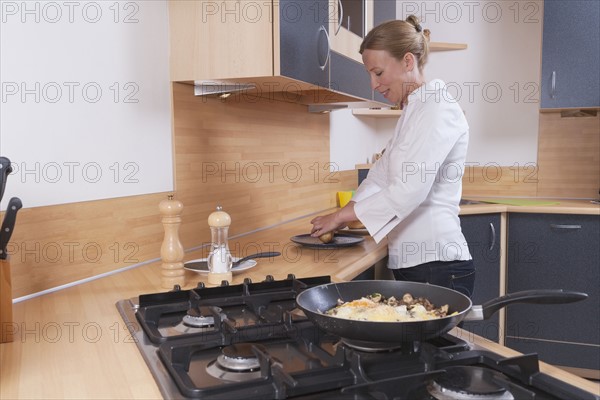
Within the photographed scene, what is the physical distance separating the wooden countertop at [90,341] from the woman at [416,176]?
187 millimetres

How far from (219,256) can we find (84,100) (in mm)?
520

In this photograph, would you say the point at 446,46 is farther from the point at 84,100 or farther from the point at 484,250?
the point at 84,100

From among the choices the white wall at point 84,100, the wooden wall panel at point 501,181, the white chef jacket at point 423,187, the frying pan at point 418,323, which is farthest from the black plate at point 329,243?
the wooden wall panel at point 501,181

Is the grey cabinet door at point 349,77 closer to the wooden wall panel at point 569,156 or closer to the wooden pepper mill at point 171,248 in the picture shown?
the wooden pepper mill at point 171,248

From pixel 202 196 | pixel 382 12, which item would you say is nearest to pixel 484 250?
pixel 382 12

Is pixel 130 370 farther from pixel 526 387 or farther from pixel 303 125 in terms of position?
pixel 303 125

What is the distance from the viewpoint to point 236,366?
2.89 feet

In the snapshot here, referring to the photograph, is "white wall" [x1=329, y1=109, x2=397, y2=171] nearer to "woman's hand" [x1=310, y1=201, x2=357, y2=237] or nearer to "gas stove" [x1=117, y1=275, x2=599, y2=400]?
"woman's hand" [x1=310, y1=201, x2=357, y2=237]

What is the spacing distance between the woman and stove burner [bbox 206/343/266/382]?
3.06ft

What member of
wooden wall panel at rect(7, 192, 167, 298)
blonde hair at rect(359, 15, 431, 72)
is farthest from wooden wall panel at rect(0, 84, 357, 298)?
blonde hair at rect(359, 15, 431, 72)

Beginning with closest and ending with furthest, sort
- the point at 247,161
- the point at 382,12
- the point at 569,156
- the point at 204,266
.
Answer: the point at 204,266
the point at 247,161
the point at 382,12
the point at 569,156

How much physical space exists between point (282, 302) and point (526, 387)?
1.99 feet

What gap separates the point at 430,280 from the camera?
190 cm

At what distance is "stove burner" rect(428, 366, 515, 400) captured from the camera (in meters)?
0.74
